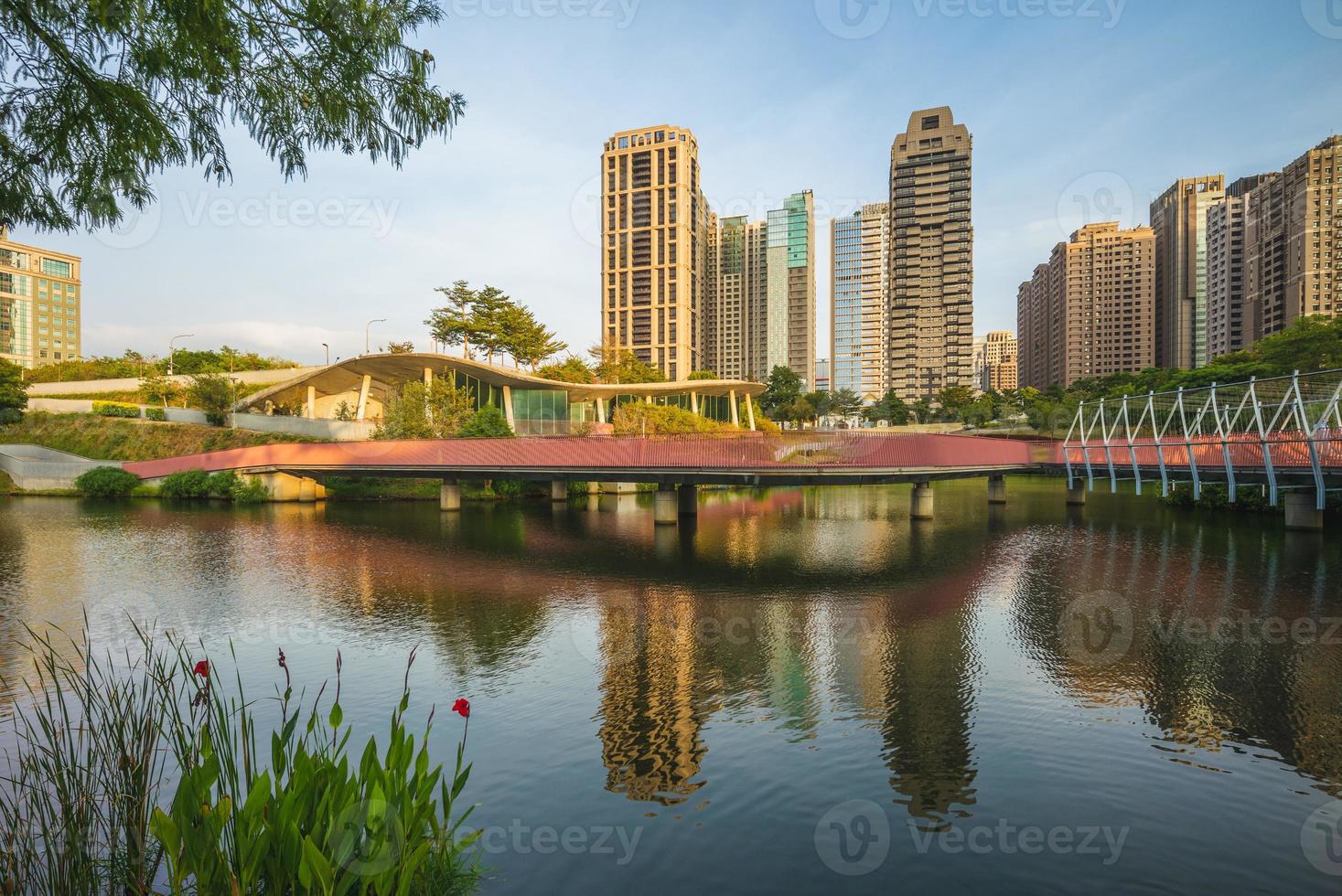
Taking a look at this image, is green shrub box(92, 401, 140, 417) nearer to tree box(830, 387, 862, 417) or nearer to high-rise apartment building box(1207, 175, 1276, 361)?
tree box(830, 387, 862, 417)

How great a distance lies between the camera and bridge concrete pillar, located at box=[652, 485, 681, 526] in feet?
87.6

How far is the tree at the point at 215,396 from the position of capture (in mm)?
49531

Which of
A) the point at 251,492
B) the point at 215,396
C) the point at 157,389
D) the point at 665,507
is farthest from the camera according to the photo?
the point at 157,389

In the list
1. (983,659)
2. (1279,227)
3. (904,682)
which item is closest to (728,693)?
(904,682)

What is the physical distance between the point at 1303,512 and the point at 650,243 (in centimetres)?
11061

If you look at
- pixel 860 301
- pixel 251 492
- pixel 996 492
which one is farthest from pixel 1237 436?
pixel 860 301

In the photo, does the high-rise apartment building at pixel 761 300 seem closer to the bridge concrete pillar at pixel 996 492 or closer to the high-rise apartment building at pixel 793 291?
the high-rise apartment building at pixel 793 291

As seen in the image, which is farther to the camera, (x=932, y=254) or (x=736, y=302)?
(x=736, y=302)

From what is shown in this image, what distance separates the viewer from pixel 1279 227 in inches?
4094

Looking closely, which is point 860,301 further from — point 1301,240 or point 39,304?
point 39,304

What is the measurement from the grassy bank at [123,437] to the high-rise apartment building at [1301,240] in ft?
409

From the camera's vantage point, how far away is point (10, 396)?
47.7 metres

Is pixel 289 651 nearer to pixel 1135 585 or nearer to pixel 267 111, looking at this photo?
pixel 267 111

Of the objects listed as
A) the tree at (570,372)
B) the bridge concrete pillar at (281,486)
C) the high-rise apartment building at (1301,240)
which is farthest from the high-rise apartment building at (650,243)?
the high-rise apartment building at (1301,240)
